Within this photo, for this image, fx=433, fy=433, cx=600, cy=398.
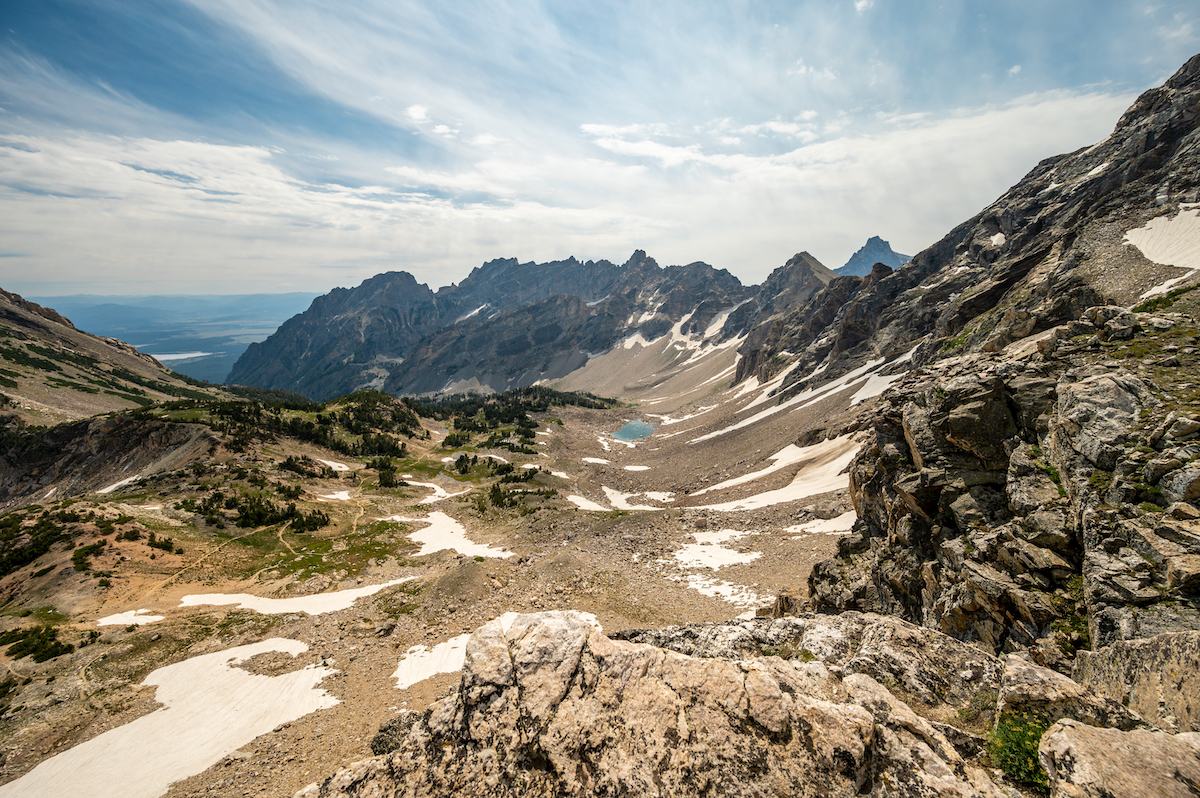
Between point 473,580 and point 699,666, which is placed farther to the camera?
point 473,580

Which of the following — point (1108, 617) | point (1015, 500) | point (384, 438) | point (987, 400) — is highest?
point (987, 400)

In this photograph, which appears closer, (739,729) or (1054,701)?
(739,729)

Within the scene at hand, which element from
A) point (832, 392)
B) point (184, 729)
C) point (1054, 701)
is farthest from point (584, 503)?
point (1054, 701)

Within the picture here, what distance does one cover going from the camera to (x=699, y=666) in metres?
7.04

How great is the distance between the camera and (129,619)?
83.9 feet

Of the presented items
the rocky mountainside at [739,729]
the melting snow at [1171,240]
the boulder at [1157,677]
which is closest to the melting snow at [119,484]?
the rocky mountainside at [739,729]

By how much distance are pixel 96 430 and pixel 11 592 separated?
4640 centimetres

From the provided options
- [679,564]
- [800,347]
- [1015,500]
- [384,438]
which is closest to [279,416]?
[384,438]

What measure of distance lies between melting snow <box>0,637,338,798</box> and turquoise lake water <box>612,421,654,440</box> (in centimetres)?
9254

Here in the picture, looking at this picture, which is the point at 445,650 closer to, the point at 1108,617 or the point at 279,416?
the point at 1108,617

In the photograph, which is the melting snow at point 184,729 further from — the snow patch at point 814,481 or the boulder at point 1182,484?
the snow patch at point 814,481

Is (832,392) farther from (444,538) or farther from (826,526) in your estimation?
(444,538)

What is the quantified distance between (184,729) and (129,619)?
13125 millimetres

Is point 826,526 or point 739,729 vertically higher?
point 739,729
